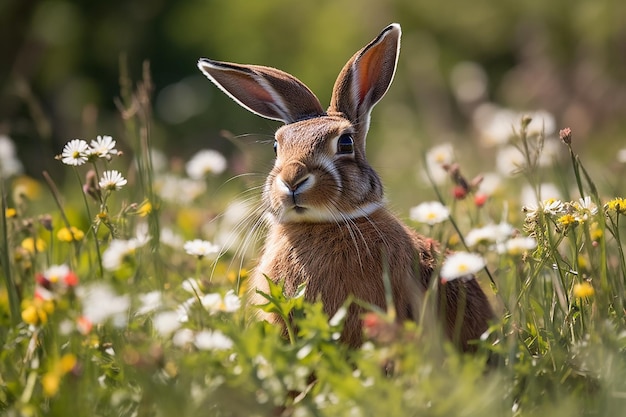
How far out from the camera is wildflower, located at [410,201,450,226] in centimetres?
329

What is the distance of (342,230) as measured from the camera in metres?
3.32

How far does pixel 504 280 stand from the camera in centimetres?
336

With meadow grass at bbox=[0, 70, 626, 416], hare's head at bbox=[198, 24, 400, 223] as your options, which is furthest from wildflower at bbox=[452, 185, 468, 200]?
hare's head at bbox=[198, 24, 400, 223]

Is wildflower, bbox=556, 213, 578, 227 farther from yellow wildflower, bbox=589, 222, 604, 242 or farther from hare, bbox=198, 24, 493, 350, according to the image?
hare, bbox=198, 24, 493, 350

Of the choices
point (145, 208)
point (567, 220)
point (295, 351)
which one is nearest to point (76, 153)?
point (145, 208)

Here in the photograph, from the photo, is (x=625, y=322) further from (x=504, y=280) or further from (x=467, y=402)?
(x=467, y=402)

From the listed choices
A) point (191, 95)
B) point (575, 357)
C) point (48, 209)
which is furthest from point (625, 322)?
point (191, 95)

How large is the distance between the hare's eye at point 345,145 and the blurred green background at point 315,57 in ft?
13.6

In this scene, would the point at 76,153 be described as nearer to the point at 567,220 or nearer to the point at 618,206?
the point at 567,220

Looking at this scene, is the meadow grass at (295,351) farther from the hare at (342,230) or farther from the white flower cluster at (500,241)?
the hare at (342,230)

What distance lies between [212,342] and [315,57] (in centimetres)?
760

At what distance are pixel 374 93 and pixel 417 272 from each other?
95cm

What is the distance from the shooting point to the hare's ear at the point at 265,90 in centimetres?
370

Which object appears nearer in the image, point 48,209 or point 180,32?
point 48,209
